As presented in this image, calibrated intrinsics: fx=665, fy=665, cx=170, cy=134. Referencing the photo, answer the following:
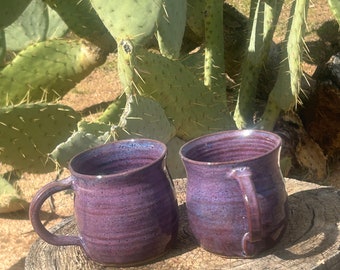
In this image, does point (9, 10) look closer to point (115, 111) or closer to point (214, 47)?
point (115, 111)

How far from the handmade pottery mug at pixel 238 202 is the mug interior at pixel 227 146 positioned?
1 cm

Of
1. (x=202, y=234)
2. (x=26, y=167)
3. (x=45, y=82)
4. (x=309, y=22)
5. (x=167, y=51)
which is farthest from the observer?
(x=309, y=22)

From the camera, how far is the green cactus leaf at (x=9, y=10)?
197 centimetres

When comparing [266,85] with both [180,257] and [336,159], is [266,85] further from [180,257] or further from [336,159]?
[180,257]

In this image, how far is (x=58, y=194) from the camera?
2.69 meters

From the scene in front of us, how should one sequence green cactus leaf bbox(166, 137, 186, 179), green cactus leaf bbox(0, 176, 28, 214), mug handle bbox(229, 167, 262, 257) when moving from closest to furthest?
1. mug handle bbox(229, 167, 262, 257)
2. green cactus leaf bbox(166, 137, 186, 179)
3. green cactus leaf bbox(0, 176, 28, 214)

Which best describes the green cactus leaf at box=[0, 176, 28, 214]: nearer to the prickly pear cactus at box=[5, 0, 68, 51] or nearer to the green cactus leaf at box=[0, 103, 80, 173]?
the green cactus leaf at box=[0, 103, 80, 173]

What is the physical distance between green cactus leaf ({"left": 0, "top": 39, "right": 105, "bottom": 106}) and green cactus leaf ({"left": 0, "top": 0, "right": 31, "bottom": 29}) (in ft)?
1.08

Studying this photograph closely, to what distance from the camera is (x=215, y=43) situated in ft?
7.59

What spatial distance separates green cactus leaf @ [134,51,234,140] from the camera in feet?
5.68

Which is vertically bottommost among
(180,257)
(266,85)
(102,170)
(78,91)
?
(78,91)

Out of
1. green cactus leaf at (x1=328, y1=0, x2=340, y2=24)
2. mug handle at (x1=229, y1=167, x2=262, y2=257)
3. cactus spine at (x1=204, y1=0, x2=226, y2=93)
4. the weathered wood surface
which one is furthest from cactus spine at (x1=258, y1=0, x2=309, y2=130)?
mug handle at (x1=229, y1=167, x2=262, y2=257)

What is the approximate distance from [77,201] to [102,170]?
3.4 inches

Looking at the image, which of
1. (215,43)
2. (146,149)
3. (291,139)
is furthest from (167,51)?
(146,149)
